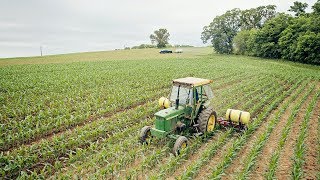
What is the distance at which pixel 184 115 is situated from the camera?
30.1 ft

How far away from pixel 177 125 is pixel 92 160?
10.0ft

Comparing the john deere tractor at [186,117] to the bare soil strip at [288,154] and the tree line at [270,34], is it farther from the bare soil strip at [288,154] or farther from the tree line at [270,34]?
the tree line at [270,34]

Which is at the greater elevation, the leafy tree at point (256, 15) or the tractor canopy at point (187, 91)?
the leafy tree at point (256, 15)

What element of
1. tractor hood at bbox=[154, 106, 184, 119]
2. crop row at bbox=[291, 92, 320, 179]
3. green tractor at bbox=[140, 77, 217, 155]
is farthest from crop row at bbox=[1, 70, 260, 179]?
crop row at bbox=[291, 92, 320, 179]

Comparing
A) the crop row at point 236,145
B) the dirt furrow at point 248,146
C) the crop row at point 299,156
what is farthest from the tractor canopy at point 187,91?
the crop row at point 299,156

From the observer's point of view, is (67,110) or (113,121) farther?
(67,110)

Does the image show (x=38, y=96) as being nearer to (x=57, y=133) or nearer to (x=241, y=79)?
(x=57, y=133)

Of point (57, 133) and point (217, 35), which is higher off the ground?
point (217, 35)

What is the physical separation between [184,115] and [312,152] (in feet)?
15.1

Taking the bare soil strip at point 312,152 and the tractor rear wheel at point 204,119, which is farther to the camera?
the tractor rear wheel at point 204,119

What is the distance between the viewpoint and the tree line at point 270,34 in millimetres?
39375

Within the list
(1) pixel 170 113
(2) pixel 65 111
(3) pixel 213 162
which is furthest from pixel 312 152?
(2) pixel 65 111

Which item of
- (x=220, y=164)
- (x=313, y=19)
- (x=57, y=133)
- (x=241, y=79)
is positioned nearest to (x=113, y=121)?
(x=57, y=133)

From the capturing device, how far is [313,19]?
40594mm
